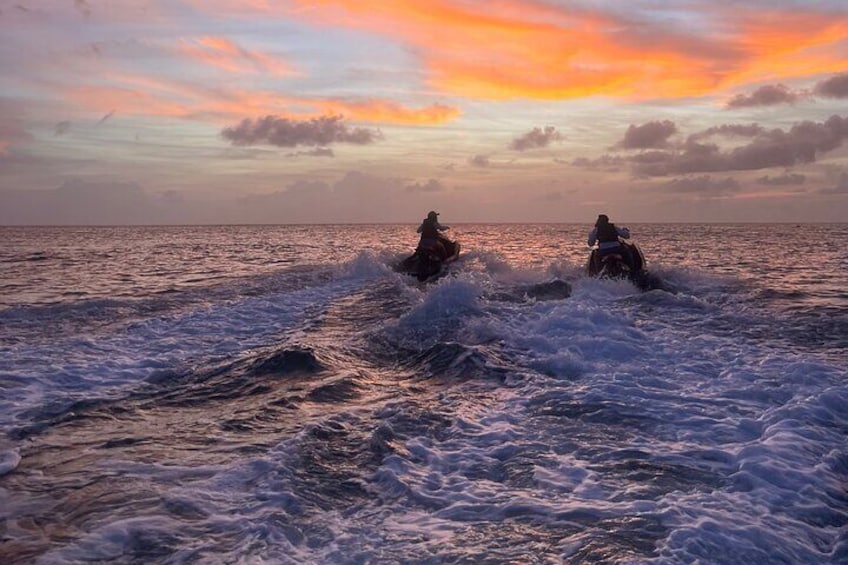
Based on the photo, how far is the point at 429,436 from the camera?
8.12 metres

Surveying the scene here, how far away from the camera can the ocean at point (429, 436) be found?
17.5 feet

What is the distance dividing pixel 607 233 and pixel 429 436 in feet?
56.3

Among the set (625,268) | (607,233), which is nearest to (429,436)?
(625,268)

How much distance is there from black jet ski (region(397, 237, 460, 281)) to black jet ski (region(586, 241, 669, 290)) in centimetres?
671

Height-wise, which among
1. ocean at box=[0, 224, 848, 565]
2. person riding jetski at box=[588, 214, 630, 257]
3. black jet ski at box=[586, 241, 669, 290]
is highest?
person riding jetski at box=[588, 214, 630, 257]

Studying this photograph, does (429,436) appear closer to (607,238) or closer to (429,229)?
(607,238)

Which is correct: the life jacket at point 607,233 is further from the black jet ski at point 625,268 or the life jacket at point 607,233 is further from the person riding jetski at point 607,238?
the black jet ski at point 625,268

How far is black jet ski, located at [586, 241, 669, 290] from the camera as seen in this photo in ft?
75.1

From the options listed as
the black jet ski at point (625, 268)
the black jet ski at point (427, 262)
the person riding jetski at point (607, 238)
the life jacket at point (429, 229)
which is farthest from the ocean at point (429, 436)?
the life jacket at point (429, 229)

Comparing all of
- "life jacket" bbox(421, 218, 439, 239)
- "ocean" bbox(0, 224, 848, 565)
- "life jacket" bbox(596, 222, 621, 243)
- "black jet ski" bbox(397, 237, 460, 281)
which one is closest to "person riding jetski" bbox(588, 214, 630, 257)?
"life jacket" bbox(596, 222, 621, 243)

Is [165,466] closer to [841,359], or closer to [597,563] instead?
[597,563]

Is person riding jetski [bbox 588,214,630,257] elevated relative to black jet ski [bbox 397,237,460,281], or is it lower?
elevated

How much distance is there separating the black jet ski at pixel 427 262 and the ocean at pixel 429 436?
34.7ft

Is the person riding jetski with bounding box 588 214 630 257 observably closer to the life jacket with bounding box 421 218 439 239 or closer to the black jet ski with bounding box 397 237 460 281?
the black jet ski with bounding box 397 237 460 281
